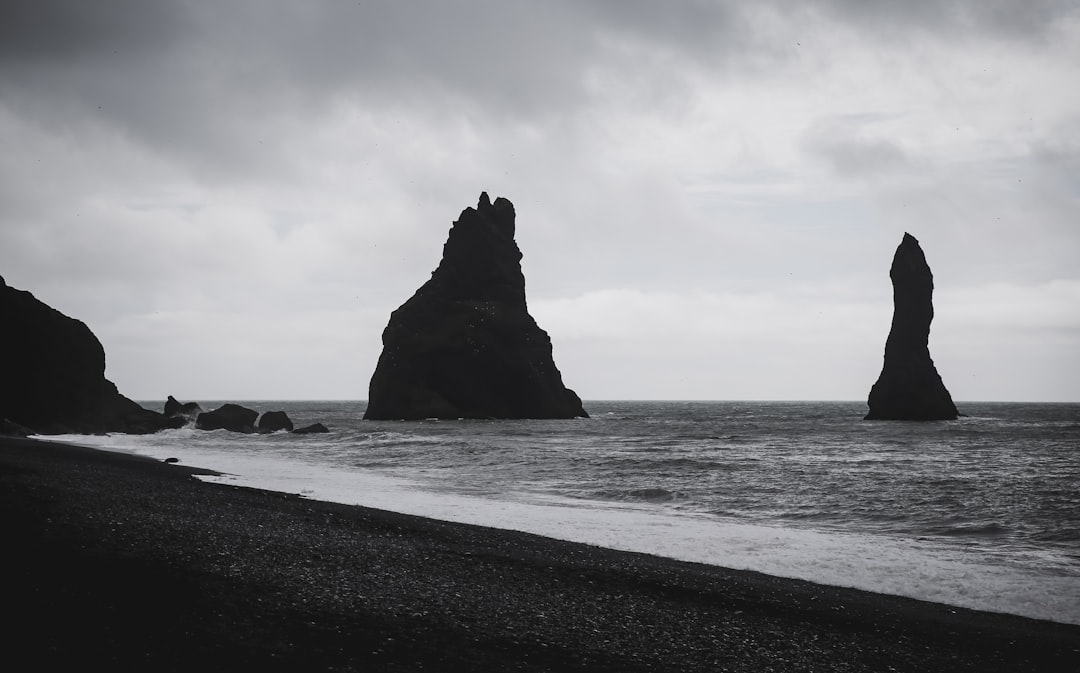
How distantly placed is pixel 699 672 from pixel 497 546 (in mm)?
7291

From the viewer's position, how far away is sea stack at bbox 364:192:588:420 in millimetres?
113875

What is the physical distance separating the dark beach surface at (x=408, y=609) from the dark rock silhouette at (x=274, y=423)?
59301mm

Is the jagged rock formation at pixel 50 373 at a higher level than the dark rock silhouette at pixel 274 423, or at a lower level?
higher

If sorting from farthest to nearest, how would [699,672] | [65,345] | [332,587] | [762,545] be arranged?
[65,345], [762,545], [332,587], [699,672]

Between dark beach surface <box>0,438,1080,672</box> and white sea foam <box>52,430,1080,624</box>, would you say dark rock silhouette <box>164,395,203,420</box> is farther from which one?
dark beach surface <box>0,438,1080,672</box>

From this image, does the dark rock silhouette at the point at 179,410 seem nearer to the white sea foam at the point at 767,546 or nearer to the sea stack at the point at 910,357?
the white sea foam at the point at 767,546

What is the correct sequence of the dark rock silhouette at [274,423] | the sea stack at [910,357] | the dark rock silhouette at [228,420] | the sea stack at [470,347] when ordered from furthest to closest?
the sea stack at [470,347], the sea stack at [910,357], the dark rock silhouette at [228,420], the dark rock silhouette at [274,423]

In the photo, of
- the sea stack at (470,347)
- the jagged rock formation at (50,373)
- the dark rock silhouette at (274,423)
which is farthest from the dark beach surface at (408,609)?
the sea stack at (470,347)

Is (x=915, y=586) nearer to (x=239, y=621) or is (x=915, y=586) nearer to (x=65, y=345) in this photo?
(x=239, y=621)

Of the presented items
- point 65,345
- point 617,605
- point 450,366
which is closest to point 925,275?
point 450,366

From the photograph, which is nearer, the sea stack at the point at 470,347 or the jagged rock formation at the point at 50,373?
the jagged rock formation at the point at 50,373

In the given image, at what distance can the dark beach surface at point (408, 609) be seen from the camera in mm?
7211

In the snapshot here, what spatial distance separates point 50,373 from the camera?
2288 inches

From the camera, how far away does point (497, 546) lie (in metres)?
14.6
